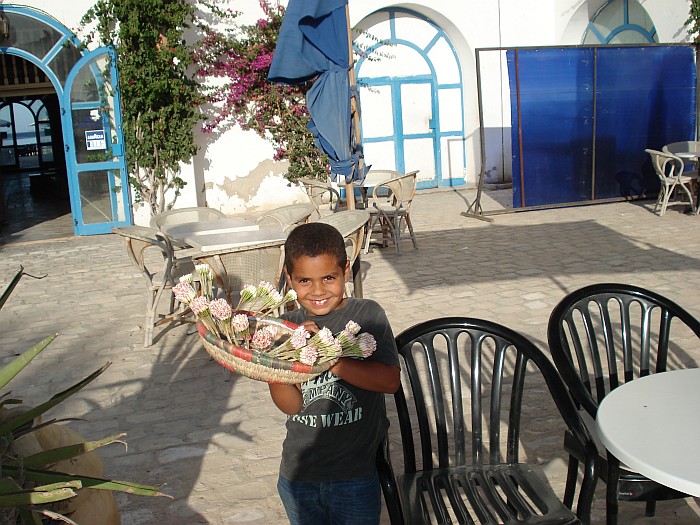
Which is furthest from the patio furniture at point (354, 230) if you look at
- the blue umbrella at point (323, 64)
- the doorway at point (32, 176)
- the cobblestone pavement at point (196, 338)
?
the doorway at point (32, 176)

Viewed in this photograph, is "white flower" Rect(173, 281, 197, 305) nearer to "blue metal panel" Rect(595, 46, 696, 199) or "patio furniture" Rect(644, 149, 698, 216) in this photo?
"patio furniture" Rect(644, 149, 698, 216)

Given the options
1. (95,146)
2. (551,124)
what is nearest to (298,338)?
(551,124)

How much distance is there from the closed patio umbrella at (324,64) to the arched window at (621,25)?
8.75 meters

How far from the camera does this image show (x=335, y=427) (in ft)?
6.88

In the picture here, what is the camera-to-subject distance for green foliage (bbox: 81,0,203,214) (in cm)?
1100

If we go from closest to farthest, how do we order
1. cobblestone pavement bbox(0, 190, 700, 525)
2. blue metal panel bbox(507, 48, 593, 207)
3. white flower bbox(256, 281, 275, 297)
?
white flower bbox(256, 281, 275, 297) < cobblestone pavement bbox(0, 190, 700, 525) < blue metal panel bbox(507, 48, 593, 207)

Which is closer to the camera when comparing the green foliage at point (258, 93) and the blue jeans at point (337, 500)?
the blue jeans at point (337, 500)

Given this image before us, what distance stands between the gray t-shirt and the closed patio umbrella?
3.76 meters

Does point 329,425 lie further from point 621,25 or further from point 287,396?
point 621,25

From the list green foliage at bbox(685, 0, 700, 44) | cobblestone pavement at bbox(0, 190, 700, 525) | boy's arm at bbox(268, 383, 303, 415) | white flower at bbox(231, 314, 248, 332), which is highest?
green foliage at bbox(685, 0, 700, 44)

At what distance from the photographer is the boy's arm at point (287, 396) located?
1.97m

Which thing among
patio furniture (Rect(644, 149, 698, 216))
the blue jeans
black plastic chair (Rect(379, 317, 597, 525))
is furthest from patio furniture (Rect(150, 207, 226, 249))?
patio furniture (Rect(644, 149, 698, 216))

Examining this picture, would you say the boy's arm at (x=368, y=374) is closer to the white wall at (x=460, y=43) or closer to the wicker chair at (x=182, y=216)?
the wicker chair at (x=182, y=216)

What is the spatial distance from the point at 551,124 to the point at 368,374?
31.4 ft
